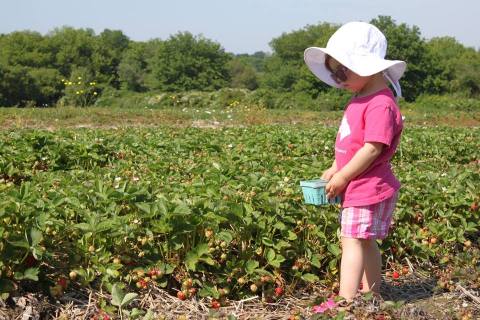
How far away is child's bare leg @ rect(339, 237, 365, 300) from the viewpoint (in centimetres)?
281

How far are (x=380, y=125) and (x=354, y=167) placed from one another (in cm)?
21

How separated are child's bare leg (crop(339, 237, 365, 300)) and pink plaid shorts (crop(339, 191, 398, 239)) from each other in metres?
0.05

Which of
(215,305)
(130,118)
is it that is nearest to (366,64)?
(215,305)

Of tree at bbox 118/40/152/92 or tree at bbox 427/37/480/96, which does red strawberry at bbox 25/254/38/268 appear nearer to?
tree at bbox 427/37/480/96

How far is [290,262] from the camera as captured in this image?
10.6 ft

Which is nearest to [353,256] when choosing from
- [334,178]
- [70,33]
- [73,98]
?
[334,178]

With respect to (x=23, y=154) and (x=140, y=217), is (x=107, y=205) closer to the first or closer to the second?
(x=140, y=217)

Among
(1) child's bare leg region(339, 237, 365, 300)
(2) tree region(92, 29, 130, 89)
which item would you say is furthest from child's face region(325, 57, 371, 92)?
(2) tree region(92, 29, 130, 89)

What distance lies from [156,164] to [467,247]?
2.62 meters

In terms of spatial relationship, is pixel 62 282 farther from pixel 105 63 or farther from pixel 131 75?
pixel 105 63

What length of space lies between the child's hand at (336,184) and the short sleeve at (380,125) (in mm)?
194

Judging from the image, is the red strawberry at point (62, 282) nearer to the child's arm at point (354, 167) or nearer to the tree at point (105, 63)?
the child's arm at point (354, 167)

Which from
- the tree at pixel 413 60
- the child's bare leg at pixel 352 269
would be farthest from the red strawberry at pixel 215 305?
the tree at pixel 413 60

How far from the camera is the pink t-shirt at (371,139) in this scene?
2.67 meters
